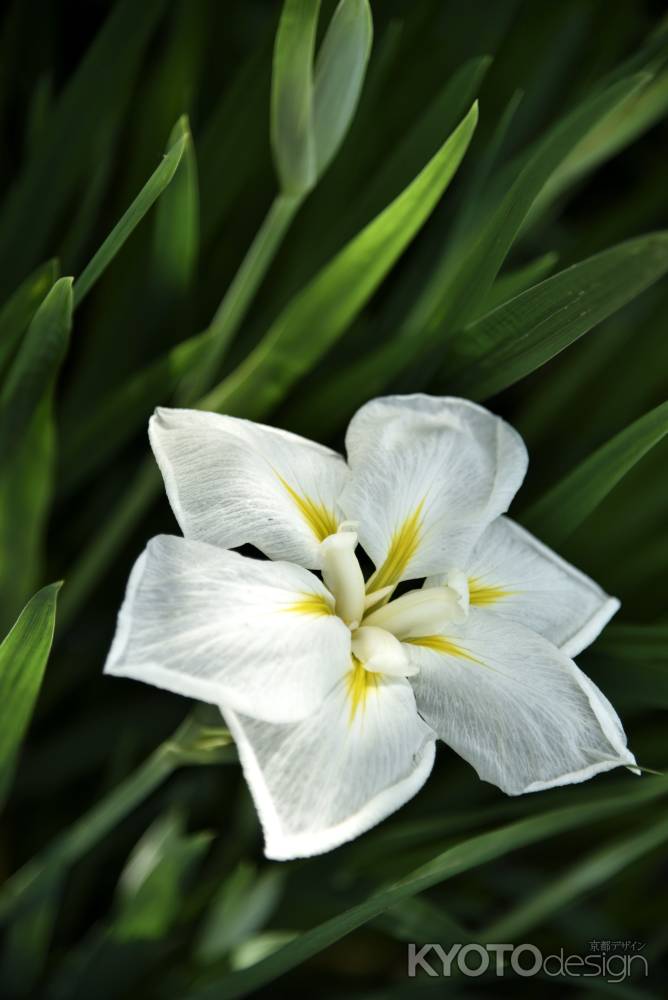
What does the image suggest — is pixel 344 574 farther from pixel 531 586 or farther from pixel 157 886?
pixel 157 886

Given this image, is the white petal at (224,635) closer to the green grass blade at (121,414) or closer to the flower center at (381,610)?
the flower center at (381,610)

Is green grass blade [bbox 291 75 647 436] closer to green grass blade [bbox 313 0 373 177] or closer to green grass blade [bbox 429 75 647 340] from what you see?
green grass blade [bbox 429 75 647 340]

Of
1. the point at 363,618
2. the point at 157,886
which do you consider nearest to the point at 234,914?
the point at 157,886

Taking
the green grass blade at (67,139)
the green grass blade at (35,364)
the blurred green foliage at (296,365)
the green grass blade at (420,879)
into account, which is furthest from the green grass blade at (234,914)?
the green grass blade at (67,139)

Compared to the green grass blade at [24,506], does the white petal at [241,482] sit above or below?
above

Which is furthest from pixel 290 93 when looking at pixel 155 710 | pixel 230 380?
pixel 155 710

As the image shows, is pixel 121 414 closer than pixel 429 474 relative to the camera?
No

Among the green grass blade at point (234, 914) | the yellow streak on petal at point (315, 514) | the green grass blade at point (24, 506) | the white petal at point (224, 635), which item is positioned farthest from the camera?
the green grass blade at point (234, 914)
